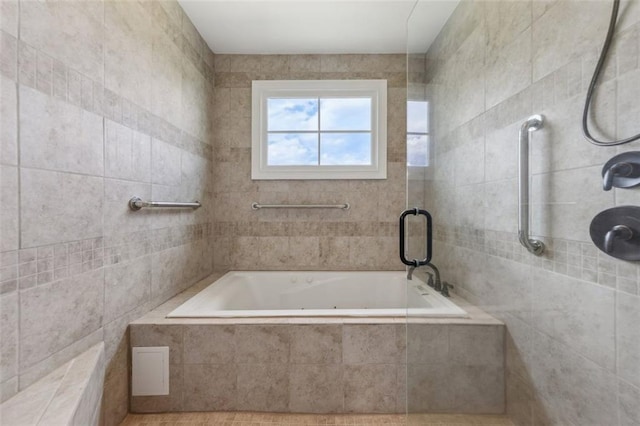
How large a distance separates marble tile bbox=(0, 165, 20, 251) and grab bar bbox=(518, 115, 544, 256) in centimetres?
167

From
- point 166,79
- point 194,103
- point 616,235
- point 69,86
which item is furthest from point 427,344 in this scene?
point 194,103

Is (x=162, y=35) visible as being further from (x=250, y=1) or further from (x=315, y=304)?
(x=315, y=304)

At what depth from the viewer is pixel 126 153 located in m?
1.50

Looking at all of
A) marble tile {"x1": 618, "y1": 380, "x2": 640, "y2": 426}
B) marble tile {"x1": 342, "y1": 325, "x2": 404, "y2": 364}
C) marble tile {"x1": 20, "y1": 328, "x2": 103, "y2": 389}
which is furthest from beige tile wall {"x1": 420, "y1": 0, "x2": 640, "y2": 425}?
marble tile {"x1": 20, "y1": 328, "x2": 103, "y2": 389}

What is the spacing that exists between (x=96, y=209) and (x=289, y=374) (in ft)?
3.80

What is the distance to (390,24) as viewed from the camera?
2.22 metres

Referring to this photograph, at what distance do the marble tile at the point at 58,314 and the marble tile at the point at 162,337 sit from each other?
23 centimetres

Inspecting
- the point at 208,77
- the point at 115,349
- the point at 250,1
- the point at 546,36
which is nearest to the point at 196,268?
the point at 115,349

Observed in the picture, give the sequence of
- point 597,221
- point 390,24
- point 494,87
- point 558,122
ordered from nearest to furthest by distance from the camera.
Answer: point 597,221, point 558,122, point 494,87, point 390,24

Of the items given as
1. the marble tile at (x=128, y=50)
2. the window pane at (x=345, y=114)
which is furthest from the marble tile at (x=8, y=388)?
the window pane at (x=345, y=114)

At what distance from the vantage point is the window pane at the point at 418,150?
1539 millimetres

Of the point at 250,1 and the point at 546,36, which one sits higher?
the point at 250,1

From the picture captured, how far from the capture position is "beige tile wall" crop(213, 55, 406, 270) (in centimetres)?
261

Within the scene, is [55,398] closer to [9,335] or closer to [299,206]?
[9,335]
